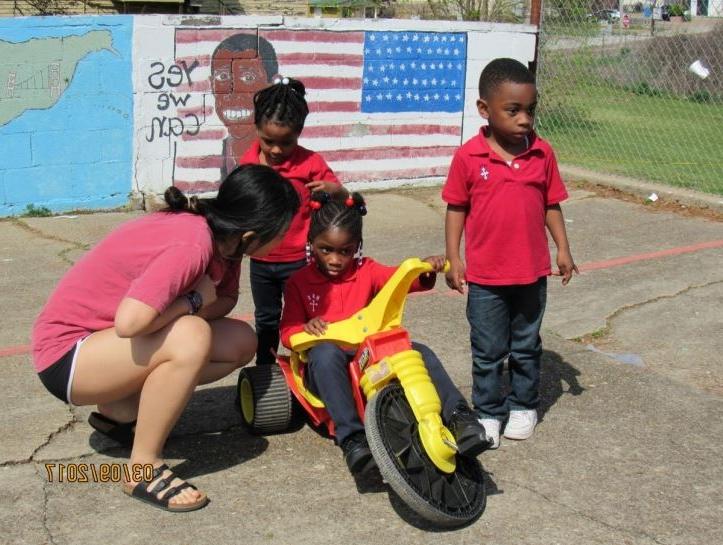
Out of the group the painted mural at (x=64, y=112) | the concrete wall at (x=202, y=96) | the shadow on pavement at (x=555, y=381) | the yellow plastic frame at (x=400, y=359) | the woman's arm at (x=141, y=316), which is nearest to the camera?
the woman's arm at (x=141, y=316)

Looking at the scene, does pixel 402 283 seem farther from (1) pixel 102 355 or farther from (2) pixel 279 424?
(1) pixel 102 355

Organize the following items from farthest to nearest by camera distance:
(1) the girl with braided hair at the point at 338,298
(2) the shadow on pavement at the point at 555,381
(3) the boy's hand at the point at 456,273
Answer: (2) the shadow on pavement at the point at 555,381 < (3) the boy's hand at the point at 456,273 < (1) the girl with braided hair at the point at 338,298

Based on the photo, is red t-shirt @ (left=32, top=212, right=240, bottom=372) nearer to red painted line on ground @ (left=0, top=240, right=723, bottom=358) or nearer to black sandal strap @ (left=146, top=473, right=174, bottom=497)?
black sandal strap @ (left=146, top=473, right=174, bottom=497)

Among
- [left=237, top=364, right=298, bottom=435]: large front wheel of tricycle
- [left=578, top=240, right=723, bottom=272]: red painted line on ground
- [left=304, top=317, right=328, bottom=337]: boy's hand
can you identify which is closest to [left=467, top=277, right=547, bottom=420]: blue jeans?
[left=304, top=317, right=328, bottom=337]: boy's hand

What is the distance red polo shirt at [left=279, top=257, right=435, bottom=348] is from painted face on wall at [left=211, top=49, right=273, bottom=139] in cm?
483

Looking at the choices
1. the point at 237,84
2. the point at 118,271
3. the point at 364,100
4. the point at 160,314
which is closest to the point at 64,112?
the point at 237,84

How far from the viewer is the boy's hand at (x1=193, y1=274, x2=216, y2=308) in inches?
135

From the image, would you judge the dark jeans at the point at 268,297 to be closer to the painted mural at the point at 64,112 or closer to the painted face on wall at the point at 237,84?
the painted mural at the point at 64,112

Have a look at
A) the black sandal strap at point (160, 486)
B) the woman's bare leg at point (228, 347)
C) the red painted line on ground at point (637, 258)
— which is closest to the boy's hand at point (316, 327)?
the woman's bare leg at point (228, 347)

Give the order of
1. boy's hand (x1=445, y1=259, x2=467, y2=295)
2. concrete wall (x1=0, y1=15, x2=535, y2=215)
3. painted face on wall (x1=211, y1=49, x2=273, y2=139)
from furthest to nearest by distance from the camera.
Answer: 1. painted face on wall (x1=211, y1=49, x2=273, y2=139)
2. concrete wall (x1=0, y1=15, x2=535, y2=215)
3. boy's hand (x1=445, y1=259, x2=467, y2=295)

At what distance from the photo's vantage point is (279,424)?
156 inches

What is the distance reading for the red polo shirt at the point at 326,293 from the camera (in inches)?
151

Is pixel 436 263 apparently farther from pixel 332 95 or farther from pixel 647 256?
pixel 332 95

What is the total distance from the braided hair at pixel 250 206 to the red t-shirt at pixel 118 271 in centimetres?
5
